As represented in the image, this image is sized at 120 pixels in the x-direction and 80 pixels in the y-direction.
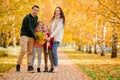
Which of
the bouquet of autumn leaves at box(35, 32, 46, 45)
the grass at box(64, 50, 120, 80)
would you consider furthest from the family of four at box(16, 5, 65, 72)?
the grass at box(64, 50, 120, 80)

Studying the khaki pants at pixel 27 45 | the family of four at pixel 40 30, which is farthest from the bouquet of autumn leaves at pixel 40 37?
the khaki pants at pixel 27 45

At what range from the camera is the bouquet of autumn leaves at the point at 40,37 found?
1401cm

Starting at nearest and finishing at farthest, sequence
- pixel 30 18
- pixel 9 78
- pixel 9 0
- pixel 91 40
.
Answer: pixel 9 78, pixel 30 18, pixel 9 0, pixel 91 40

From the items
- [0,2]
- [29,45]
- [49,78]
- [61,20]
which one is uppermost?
[0,2]

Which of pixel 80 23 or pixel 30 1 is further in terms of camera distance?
pixel 80 23

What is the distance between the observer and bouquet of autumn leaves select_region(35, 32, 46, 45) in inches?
551

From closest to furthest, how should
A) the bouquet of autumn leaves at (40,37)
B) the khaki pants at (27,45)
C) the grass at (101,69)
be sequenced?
the grass at (101,69)
the bouquet of autumn leaves at (40,37)
the khaki pants at (27,45)

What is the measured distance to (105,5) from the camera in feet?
54.6

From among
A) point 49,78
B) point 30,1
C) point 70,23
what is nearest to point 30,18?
point 49,78

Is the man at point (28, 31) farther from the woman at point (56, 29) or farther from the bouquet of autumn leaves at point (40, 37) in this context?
the woman at point (56, 29)

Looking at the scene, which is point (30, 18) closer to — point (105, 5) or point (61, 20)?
point (61, 20)

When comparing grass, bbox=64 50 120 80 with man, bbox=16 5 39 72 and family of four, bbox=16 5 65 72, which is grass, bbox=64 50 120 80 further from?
man, bbox=16 5 39 72

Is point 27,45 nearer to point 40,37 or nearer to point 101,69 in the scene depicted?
point 40,37

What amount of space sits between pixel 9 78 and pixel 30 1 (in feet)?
40.6
